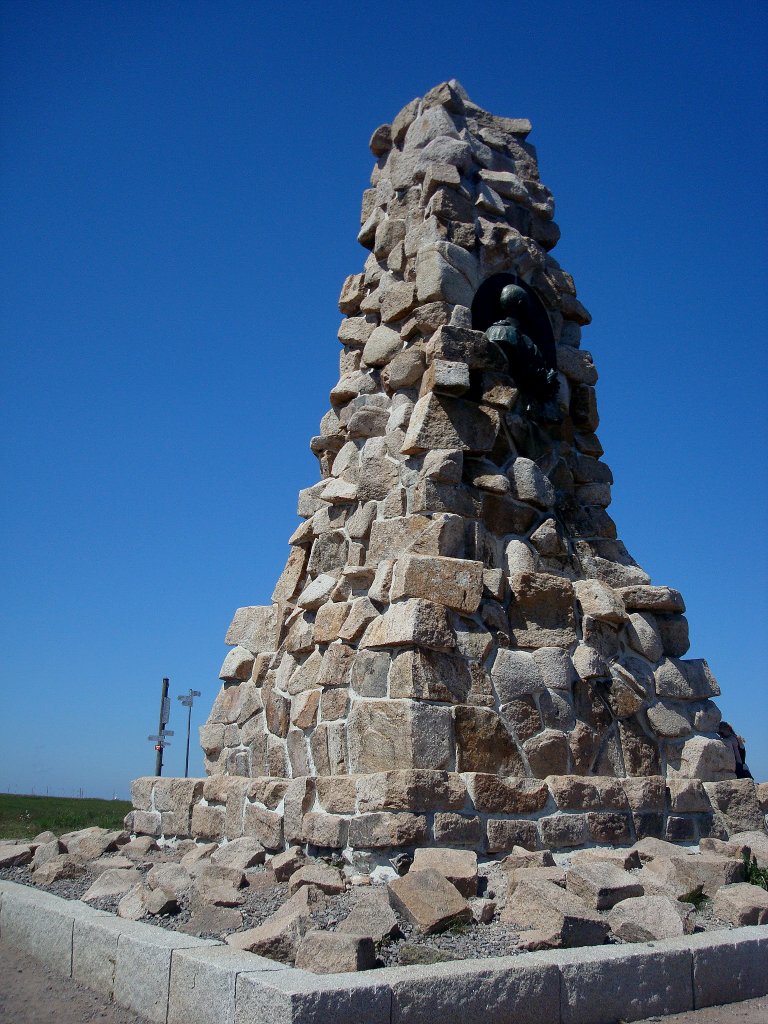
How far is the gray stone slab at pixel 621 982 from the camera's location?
3525 mm

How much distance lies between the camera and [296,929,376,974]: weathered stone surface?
3379 millimetres

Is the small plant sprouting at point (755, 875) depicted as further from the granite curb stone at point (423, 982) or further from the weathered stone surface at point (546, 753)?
the weathered stone surface at point (546, 753)

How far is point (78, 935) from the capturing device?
4.38 metres

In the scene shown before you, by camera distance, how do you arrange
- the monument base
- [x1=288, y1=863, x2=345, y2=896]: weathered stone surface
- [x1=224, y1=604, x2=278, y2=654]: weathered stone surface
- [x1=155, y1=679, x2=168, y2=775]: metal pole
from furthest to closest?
1. [x1=155, y1=679, x2=168, y2=775]: metal pole
2. [x1=224, y1=604, x2=278, y2=654]: weathered stone surface
3. the monument base
4. [x1=288, y1=863, x2=345, y2=896]: weathered stone surface

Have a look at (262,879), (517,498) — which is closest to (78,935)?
(262,879)

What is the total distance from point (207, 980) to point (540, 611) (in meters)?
3.17

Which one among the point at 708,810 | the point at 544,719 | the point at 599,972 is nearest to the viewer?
the point at 599,972

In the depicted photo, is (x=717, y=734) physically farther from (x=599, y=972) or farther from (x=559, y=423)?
(x=599, y=972)

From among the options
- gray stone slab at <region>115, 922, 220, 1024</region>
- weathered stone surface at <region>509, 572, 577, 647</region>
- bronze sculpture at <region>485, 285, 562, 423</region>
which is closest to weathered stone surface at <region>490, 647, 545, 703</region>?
weathered stone surface at <region>509, 572, 577, 647</region>

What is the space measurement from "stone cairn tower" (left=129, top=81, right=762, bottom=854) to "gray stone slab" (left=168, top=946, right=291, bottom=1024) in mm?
1448

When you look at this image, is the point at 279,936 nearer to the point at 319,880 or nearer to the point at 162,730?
the point at 319,880

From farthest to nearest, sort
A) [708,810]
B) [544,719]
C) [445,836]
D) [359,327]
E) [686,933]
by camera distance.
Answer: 1. [359,327]
2. [708,810]
3. [544,719]
4. [445,836]
5. [686,933]

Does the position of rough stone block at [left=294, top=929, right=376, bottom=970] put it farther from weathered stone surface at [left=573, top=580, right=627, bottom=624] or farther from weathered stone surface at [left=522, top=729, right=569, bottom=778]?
weathered stone surface at [left=573, top=580, right=627, bottom=624]

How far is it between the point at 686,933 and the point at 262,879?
223 centimetres
